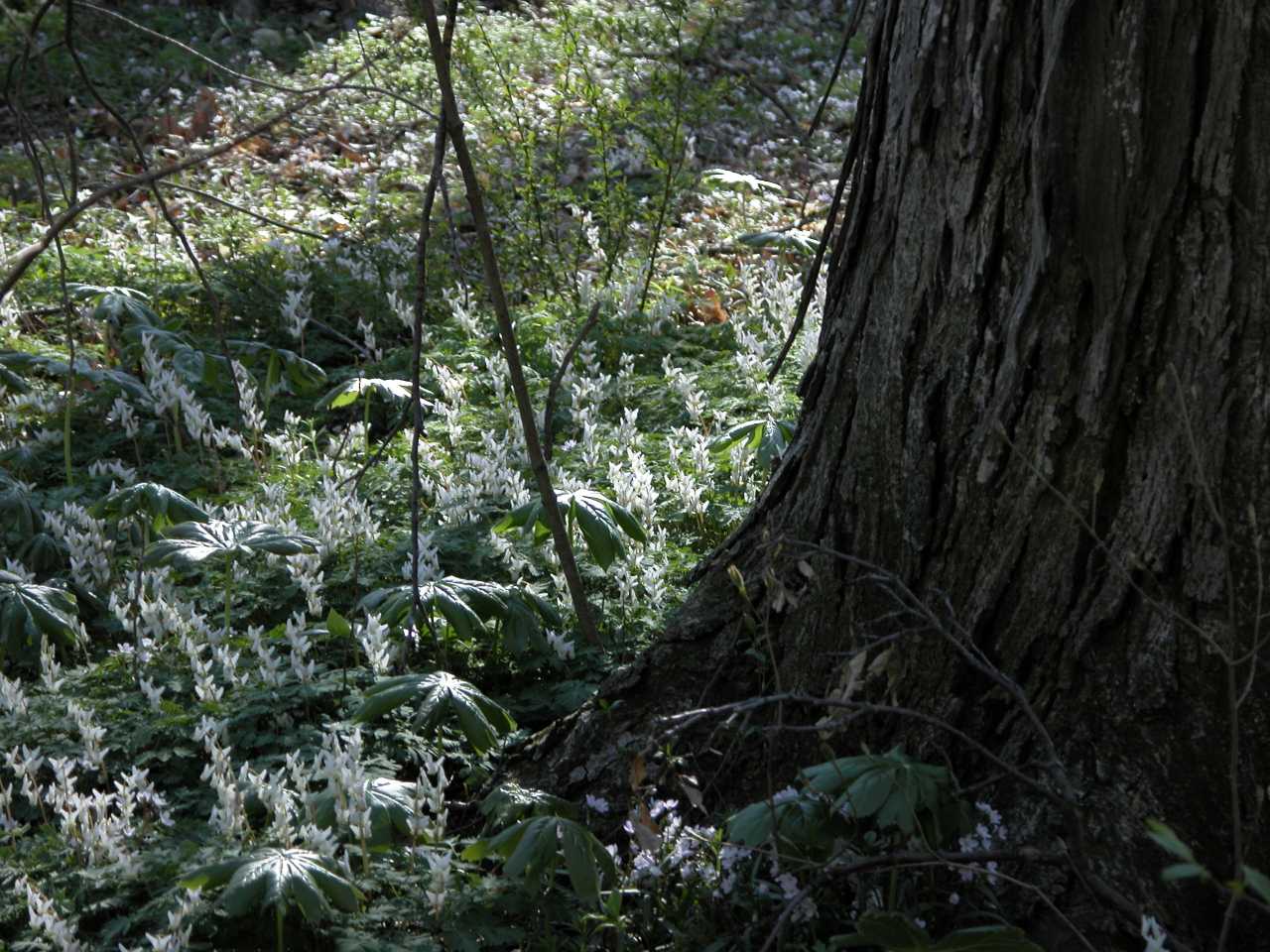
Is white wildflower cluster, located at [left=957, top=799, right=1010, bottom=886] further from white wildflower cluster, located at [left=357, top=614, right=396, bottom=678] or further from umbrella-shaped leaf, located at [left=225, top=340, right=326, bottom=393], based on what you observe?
umbrella-shaped leaf, located at [left=225, top=340, right=326, bottom=393]

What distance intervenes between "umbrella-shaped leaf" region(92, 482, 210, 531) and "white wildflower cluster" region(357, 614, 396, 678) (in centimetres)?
76

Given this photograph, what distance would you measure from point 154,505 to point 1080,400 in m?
2.85

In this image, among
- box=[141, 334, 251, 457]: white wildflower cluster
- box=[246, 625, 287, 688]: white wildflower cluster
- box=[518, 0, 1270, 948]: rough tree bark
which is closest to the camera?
box=[518, 0, 1270, 948]: rough tree bark

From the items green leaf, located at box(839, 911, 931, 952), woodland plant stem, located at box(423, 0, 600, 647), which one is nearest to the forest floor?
woodland plant stem, located at box(423, 0, 600, 647)

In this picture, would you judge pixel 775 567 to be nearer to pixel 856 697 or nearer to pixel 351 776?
pixel 856 697

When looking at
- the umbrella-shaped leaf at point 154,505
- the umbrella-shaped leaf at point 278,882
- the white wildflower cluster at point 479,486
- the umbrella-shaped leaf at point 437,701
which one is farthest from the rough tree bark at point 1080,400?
the white wildflower cluster at point 479,486

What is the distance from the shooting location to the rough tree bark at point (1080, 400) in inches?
92.0

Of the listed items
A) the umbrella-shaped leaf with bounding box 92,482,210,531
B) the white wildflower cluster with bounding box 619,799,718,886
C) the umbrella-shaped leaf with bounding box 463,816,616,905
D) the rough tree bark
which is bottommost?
the white wildflower cluster with bounding box 619,799,718,886

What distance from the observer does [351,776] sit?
2809mm

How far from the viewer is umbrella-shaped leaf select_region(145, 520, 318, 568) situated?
3.52 meters

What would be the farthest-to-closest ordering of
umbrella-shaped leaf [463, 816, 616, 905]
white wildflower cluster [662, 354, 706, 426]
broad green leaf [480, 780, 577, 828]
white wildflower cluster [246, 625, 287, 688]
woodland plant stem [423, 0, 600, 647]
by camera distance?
white wildflower cluster [662, 354, 706, 426] → white wildflower cluster [246, 625, 287, 688] → woodland plant stem [423, 0, 600, 647] → broad green leaf [480, 780, 577, 828] → umbrella-shaped leaf [463, 816, 616, 905]

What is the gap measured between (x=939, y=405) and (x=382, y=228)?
6.18 m

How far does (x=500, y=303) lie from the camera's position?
3.41 metres

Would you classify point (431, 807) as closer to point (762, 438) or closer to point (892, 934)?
point (892, 934)
